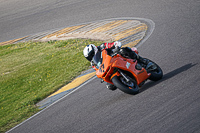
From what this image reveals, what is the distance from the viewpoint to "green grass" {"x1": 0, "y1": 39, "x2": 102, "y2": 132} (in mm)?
9320

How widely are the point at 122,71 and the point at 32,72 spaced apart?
5785 mm

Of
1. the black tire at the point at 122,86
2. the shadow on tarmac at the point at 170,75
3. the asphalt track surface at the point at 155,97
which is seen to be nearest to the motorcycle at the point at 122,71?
the black tire at the point at 122,86

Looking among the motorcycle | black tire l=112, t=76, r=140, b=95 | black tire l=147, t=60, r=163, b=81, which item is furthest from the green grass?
black tire l=147, t=60, r=163, b=81

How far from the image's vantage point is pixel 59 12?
1691cm

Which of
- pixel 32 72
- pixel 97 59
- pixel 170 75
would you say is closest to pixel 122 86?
pixel 97 59

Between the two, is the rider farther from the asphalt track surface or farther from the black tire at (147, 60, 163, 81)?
the asphalt track surface

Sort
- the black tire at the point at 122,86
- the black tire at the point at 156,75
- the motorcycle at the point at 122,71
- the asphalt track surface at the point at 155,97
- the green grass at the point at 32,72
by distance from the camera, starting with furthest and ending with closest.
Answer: the green grass at the point at 32,72 < the black tire at the point at 156,75 < the motorcycle at the point at 122,71 < the black tire at the point at 122,86 < the asphalt track surface at the point at 155,97

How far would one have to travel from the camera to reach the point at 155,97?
6504 millimetres

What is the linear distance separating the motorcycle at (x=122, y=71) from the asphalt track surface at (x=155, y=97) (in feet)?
0.78

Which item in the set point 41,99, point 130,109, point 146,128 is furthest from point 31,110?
point 146,128

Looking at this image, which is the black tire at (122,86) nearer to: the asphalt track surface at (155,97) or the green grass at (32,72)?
the asphalt track surface at (155,97)

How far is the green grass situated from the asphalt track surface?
115cm

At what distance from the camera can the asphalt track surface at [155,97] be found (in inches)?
221

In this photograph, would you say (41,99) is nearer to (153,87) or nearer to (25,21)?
(153,87)
